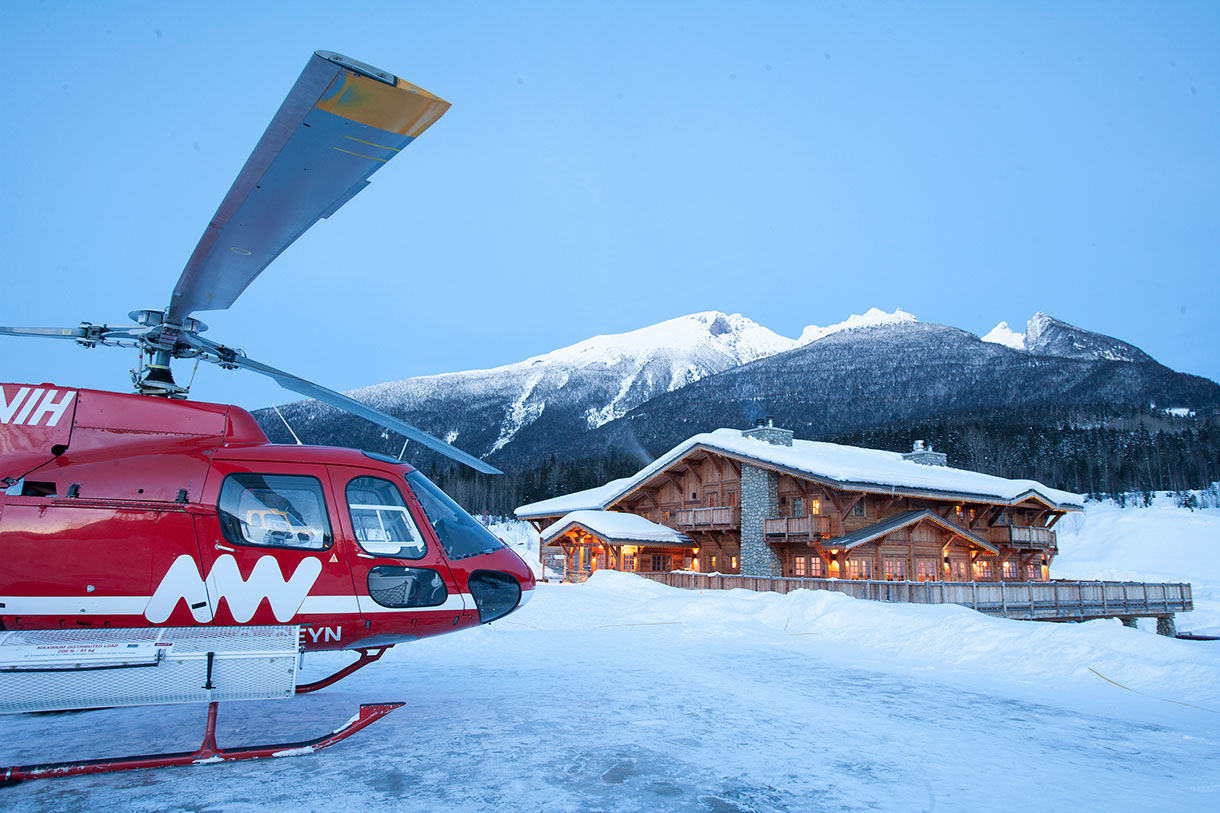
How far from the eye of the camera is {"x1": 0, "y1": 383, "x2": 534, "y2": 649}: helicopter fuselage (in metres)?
5.30

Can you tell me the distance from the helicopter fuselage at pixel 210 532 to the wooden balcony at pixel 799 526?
66.2 feet

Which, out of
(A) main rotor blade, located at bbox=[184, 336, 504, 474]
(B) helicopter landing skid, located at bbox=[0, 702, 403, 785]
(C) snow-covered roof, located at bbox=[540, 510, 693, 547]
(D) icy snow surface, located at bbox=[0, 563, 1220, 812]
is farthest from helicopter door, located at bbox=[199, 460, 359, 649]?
(C) snow-covered roof, located at bbox=[540, 510, 693, 547]

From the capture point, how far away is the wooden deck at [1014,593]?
18672mm

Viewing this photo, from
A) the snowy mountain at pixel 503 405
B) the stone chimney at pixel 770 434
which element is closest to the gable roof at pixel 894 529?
the stone chimney at pixel 770 434

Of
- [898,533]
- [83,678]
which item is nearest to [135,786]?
[83,678]

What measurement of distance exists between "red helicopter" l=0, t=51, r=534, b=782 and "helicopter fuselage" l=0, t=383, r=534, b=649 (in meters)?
0.01

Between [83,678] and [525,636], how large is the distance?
9.24m

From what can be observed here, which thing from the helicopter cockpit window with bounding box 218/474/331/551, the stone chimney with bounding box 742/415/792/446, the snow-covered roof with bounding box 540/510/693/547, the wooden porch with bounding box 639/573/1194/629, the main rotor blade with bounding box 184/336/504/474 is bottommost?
the wooden porch with bounding box 639/573/1194/629

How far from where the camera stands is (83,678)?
4.61 meters

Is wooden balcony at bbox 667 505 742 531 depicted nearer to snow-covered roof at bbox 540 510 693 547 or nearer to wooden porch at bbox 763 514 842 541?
snow-covered roof at bbox 540 510 693 547

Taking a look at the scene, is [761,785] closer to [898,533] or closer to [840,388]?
[898,533]

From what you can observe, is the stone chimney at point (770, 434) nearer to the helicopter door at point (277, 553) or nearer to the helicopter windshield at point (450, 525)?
the helicopter windshield at point (450, 525)

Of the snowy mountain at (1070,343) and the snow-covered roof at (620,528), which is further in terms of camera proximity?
the snowy mountain at (1070,343)

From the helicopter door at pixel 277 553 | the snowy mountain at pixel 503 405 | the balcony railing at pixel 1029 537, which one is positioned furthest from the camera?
the snowy mountain at pixel 503 405
